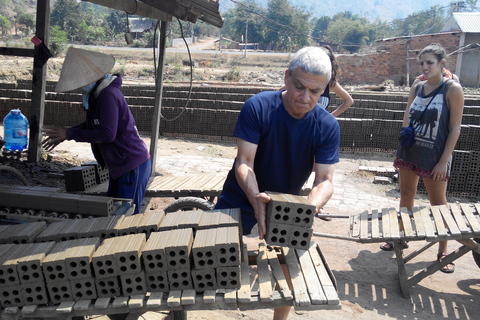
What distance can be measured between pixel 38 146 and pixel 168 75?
23.8m

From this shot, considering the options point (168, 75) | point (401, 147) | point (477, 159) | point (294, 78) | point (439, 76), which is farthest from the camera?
point (168, 75)

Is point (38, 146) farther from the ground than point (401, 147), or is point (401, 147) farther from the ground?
point (401, 147)

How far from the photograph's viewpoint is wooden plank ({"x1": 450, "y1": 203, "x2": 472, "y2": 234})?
395cm

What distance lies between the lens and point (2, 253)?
2.44 meters

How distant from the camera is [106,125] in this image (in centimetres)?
361

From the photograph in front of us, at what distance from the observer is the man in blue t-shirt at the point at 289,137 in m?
2.62

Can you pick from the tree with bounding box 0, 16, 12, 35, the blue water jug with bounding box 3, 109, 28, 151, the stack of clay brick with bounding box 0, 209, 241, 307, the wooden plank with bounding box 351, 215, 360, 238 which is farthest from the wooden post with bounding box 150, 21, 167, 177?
the tree with bounding box 0, 16, 12, 35

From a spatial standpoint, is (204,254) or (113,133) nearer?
(204,254)

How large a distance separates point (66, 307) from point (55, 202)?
1513 millimetres

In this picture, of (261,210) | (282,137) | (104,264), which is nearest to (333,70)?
(282,137)

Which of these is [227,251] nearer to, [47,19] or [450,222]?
[450,222]

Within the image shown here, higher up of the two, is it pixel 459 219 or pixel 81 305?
pixel 459 219

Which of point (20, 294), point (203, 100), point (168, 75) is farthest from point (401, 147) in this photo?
point (168, 75)

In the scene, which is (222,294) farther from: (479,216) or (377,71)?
(377,71)
